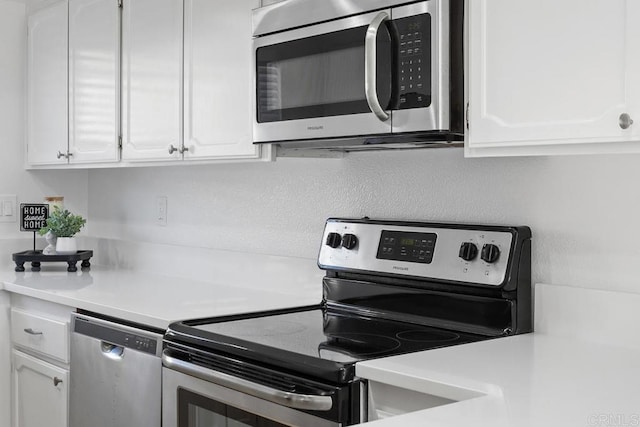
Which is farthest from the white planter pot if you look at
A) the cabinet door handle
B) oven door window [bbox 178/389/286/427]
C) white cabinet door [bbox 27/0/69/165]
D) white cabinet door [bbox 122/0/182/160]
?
the cabinet door handle

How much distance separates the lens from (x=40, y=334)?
112 inches

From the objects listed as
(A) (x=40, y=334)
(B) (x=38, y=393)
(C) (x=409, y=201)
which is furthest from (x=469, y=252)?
(B) (x=38, y=393)

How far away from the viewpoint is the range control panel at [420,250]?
6.49ft

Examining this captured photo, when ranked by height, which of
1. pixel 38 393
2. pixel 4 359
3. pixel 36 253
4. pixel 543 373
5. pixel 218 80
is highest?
pixel 218 80

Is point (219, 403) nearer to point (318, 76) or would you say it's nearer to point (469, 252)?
point (469, 252)

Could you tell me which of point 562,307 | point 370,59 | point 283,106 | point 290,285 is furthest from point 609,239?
point 290,285

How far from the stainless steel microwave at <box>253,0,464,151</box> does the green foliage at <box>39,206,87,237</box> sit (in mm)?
1622

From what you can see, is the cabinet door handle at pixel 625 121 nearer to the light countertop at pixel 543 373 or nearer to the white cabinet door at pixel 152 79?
the light countertop at pixel 543 373

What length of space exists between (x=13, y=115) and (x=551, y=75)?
2828mm

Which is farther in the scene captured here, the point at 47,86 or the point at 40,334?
the point at 47,86

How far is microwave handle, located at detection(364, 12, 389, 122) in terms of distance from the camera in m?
1.83

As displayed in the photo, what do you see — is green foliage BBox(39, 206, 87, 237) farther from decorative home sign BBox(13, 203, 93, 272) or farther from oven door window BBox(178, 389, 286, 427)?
oven door window BBox(178, 389, 286, 427)

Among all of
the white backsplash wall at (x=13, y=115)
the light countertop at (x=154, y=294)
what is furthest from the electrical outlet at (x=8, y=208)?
the light countertop at (x=154, y=294)

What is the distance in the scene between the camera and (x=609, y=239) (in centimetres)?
185
